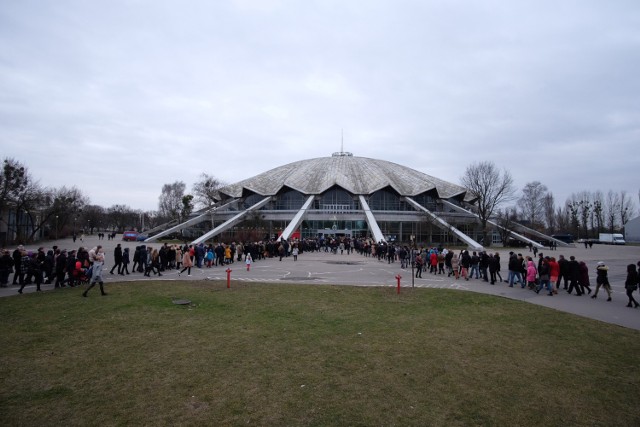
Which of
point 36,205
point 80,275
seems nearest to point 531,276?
point 80,275

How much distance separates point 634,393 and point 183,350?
25.0 ft

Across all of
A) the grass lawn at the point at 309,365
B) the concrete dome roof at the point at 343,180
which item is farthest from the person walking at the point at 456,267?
the concrete dome roof at the point at 343,180

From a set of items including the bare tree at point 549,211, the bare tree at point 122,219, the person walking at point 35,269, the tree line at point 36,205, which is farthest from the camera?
the bare tree at point 122,219

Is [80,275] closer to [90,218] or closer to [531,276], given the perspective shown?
[531,276]

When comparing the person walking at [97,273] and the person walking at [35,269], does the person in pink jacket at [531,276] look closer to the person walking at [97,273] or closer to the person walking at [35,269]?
the person walking at [97,273]

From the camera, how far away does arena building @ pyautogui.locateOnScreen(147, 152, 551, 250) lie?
49.9 m

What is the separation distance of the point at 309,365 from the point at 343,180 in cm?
5111

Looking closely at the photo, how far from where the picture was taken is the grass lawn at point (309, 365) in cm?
482

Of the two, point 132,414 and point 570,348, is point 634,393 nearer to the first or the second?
point 570,348

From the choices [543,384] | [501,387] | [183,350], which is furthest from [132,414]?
[543,384]

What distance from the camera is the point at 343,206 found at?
56.0 m

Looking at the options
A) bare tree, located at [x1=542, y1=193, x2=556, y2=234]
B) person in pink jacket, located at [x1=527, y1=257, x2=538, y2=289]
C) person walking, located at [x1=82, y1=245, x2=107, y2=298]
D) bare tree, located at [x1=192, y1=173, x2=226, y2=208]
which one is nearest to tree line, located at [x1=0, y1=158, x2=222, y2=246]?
bare tree, located at [x1=192, y1=173, x2=226, y2=208]

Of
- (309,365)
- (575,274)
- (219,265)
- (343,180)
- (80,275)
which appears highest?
(343,180)

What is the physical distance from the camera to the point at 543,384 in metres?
5.83
